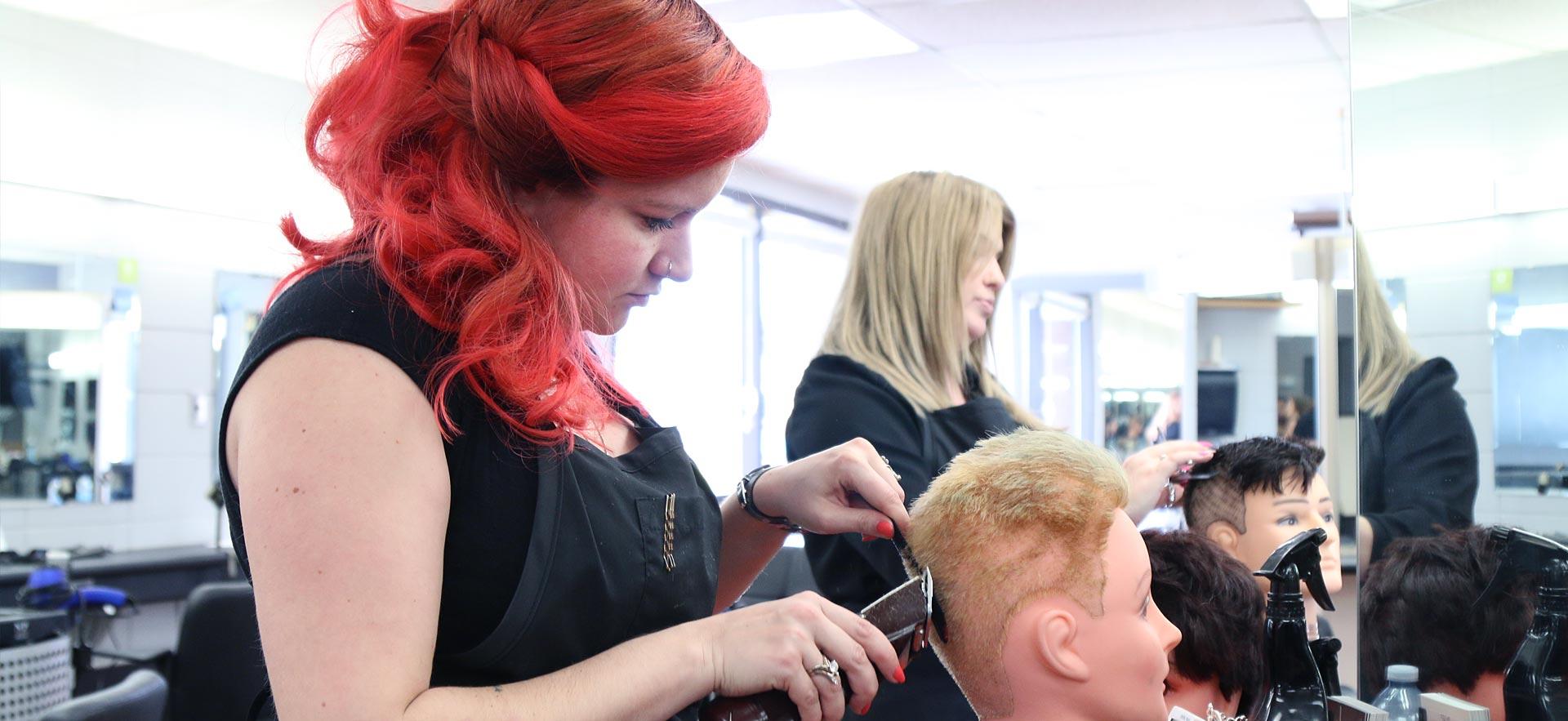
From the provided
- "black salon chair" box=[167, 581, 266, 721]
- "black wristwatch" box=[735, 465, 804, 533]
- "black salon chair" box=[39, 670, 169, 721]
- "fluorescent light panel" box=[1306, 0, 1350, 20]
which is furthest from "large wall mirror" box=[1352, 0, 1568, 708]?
"fluorescent light panel" box=[1306, 0, 1350, 20]

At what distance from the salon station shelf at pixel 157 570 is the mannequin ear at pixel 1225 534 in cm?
318

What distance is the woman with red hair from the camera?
72 centimetres

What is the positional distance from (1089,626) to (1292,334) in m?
4.16

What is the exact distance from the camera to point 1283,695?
3.68 feet

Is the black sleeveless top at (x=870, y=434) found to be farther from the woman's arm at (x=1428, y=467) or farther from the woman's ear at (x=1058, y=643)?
the woman's arm at (x=1428, y=467)

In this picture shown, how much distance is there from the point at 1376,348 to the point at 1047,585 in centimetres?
49

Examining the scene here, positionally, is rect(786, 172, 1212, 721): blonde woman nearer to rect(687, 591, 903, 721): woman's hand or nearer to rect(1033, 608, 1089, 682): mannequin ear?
rect(1033, 608, 1089, 682): mannequin ear

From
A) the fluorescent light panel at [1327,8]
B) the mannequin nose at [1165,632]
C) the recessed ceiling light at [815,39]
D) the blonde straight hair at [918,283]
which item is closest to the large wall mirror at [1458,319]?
the mannequin nose at [1165,632]

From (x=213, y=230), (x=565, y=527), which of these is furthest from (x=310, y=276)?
(x=213, y=230)

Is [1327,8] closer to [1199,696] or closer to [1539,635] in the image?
[1199,696]

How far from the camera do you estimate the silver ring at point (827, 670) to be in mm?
834

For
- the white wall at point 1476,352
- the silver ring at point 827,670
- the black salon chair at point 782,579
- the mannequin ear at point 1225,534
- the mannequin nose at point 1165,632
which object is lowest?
the black salon chair at point 782,579

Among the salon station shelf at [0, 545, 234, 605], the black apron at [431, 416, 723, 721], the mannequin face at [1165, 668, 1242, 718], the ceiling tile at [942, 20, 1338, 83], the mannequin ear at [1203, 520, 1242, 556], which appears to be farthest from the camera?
the ceiling tile at [942, 20, 1338, 83]

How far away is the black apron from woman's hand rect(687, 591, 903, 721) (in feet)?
0.25
